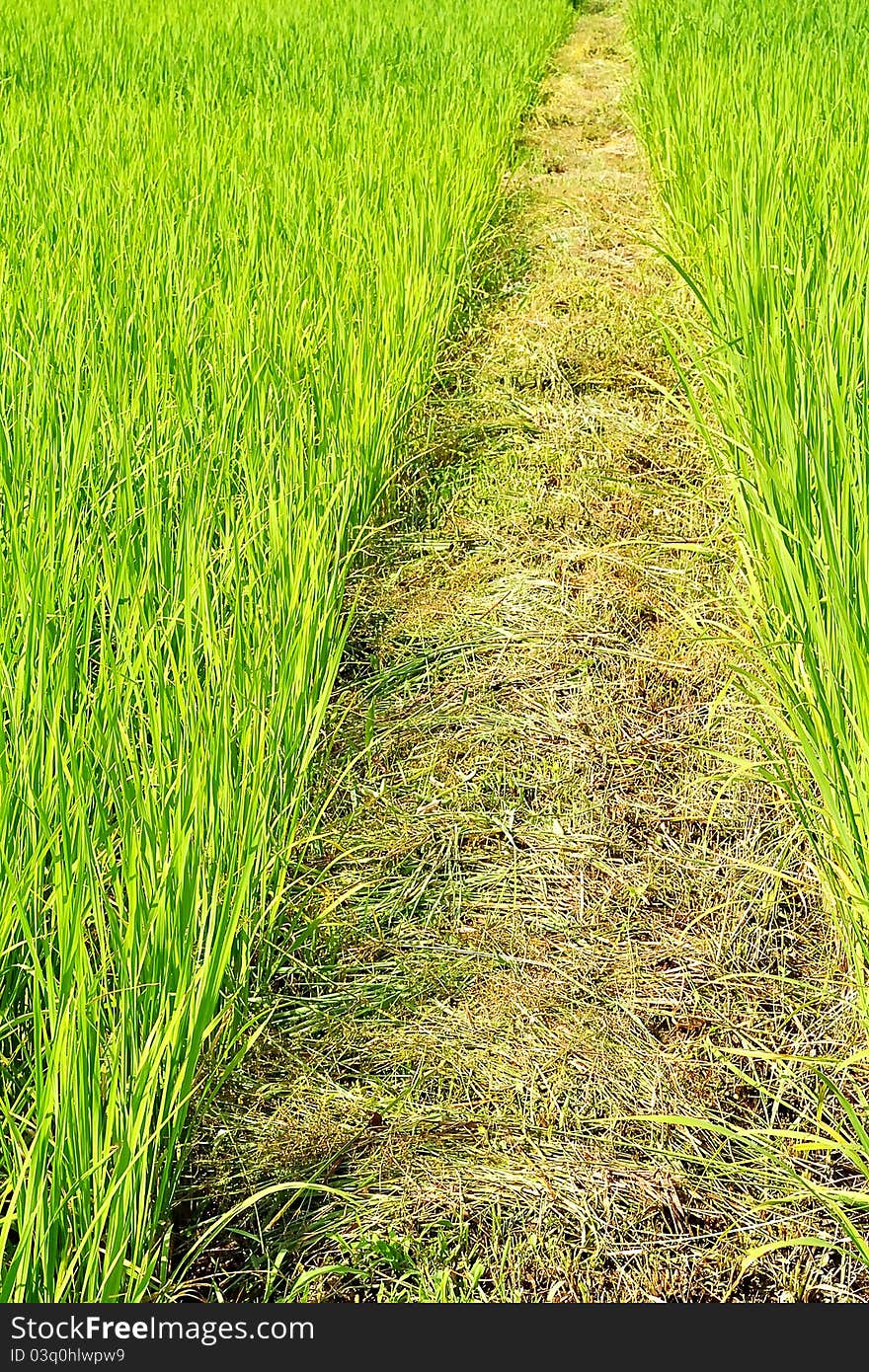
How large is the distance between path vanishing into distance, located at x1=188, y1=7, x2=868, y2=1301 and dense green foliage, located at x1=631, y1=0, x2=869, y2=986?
0.16m

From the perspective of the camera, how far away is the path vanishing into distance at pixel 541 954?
3.56 feet

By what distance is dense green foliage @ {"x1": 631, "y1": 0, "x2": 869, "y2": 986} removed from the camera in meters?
1.33

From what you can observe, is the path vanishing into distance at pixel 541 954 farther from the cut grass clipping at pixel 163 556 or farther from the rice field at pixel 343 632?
the cut grass clipping at pixel 163 556

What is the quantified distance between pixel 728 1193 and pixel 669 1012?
24cm

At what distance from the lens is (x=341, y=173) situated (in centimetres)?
316

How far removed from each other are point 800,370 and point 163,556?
1019 millimetres

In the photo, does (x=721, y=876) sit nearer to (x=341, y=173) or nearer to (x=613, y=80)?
(x=341, y=173)

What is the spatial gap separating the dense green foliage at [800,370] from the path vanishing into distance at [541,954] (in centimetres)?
16

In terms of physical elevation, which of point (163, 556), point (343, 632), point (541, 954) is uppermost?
point (163, 556)

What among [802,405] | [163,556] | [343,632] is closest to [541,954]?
[343,632]

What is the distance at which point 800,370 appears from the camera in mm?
1760

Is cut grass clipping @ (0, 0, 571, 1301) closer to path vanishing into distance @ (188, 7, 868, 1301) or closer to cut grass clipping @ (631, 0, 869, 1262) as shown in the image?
path vanishing into distance @ (188, 7, 868, 1301)

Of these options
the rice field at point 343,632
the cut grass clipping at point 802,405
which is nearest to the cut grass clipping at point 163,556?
the rice field at point 343,632

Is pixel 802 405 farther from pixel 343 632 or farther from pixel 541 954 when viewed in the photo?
pixel 541 954
